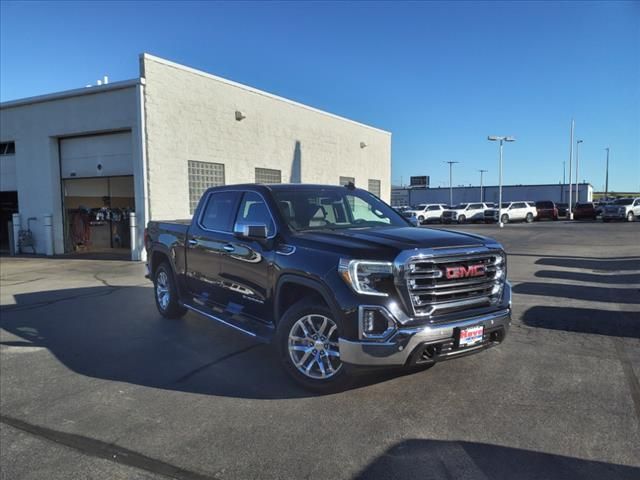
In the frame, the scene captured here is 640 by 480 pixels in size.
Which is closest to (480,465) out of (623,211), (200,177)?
(200,177)

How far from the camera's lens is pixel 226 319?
17.7 feet

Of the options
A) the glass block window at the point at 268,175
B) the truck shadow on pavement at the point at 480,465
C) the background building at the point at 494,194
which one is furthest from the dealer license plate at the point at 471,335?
the background building at the point at 494,194

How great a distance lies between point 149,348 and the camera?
19.2 ft

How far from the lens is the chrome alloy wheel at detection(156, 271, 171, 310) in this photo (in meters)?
7.11

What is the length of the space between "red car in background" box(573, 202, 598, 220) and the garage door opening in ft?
120

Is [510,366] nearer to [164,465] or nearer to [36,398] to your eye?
[164,465]

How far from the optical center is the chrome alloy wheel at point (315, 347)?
414 cm

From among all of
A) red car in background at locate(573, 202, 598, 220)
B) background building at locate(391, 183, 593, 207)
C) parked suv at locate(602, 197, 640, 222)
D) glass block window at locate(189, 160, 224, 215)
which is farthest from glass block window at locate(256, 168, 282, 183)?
background building at locate(391, 183, 593, 207)

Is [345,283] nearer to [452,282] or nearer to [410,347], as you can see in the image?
[410,347]

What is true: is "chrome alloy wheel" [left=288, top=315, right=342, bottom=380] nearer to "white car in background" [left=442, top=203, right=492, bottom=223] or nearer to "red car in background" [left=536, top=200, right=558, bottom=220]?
"white car in background" [left=442, top=203, right=492, bottom=223]

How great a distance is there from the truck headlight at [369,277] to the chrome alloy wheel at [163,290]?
404 cm

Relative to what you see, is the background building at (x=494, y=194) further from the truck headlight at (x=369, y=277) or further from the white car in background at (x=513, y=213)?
the truck headlight at (x=369, y=277)

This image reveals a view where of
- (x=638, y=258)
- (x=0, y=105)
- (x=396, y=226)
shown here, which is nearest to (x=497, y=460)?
(x=396, y=226)

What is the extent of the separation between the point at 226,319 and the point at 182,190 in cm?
1165
